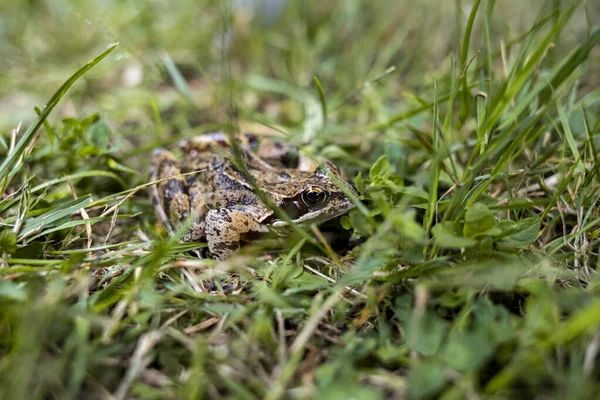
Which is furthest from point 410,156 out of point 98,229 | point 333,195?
point 98,229

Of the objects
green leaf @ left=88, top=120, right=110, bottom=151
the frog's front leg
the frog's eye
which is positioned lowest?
the frog's front leg

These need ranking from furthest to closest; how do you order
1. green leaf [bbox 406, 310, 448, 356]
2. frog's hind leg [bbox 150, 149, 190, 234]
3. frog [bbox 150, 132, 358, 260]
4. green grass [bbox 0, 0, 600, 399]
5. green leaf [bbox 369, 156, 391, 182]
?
frog's hind leg [bbox 150, 149, 190, 234]
frog [bbox 150, 132, 358, 260]
green leaf [bbox 369, 156, 391, 182]
green leaf [bbox 406, 310, 448, 356]
green grass [bbox 0, 0, 600, 399]

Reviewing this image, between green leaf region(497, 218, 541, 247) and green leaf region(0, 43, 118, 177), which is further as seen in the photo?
green leaf region(0, 43, 118, 177)

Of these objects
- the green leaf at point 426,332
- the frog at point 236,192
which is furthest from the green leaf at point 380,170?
the green leaf at point 426,332

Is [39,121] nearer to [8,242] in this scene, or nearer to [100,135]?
[100,135]

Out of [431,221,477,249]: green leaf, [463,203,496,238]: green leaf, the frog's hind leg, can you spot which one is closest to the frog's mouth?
the frog's hind leg

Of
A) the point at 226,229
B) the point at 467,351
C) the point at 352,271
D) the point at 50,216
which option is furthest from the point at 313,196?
the point at 50,216

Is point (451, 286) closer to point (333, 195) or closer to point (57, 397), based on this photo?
point (333, 195)

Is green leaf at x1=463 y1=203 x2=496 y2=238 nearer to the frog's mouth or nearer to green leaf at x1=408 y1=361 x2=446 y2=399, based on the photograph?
green leaf at x1=408 y1=361 x2=446 y2=399
